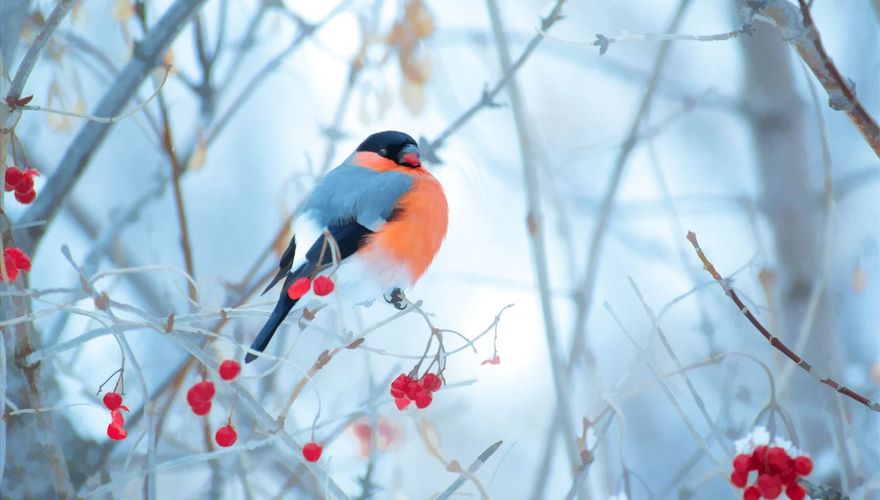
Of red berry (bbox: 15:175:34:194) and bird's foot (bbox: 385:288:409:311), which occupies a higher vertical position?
bird's foot (bbox: 385:288:409:311)

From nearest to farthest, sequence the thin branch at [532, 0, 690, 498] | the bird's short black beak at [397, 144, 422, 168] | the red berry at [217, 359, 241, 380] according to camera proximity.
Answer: the red berry at [217, 359, 241, 380] → the thin branch at [532, 0, 690, 498] → the bird's short black beak at [397, 144, 422, 168]

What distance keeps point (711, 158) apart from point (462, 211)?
2.36 m

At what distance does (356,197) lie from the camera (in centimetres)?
206

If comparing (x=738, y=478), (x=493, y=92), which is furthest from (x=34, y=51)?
(x=738, y=478)

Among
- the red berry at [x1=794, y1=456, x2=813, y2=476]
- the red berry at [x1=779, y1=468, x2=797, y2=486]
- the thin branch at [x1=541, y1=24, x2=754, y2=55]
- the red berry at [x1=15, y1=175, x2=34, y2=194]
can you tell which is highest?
the thin branch at [x1=541, y1=24, x2=754, y2=55]

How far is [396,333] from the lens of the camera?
5.93 meters

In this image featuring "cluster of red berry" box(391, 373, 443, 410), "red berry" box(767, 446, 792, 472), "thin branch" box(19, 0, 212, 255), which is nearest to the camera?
"red berry" box(767, 446, 792, 472)

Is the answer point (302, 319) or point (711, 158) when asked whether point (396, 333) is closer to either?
point (711, 158)

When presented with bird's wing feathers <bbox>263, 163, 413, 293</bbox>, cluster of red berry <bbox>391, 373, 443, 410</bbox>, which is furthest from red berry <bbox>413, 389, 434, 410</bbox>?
bird's wing feathers <bbox>263, 163, 413, 293</bbox>

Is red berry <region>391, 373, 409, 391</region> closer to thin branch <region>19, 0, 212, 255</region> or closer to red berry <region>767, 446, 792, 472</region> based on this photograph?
red berry <region>767, 446, 792, 472</region>

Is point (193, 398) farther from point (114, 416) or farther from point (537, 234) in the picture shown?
point (537, 234)

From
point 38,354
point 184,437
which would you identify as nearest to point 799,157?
point 184,437

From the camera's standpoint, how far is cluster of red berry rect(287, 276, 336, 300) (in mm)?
1515

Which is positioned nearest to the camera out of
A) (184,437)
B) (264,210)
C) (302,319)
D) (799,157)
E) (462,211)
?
(302,319)
